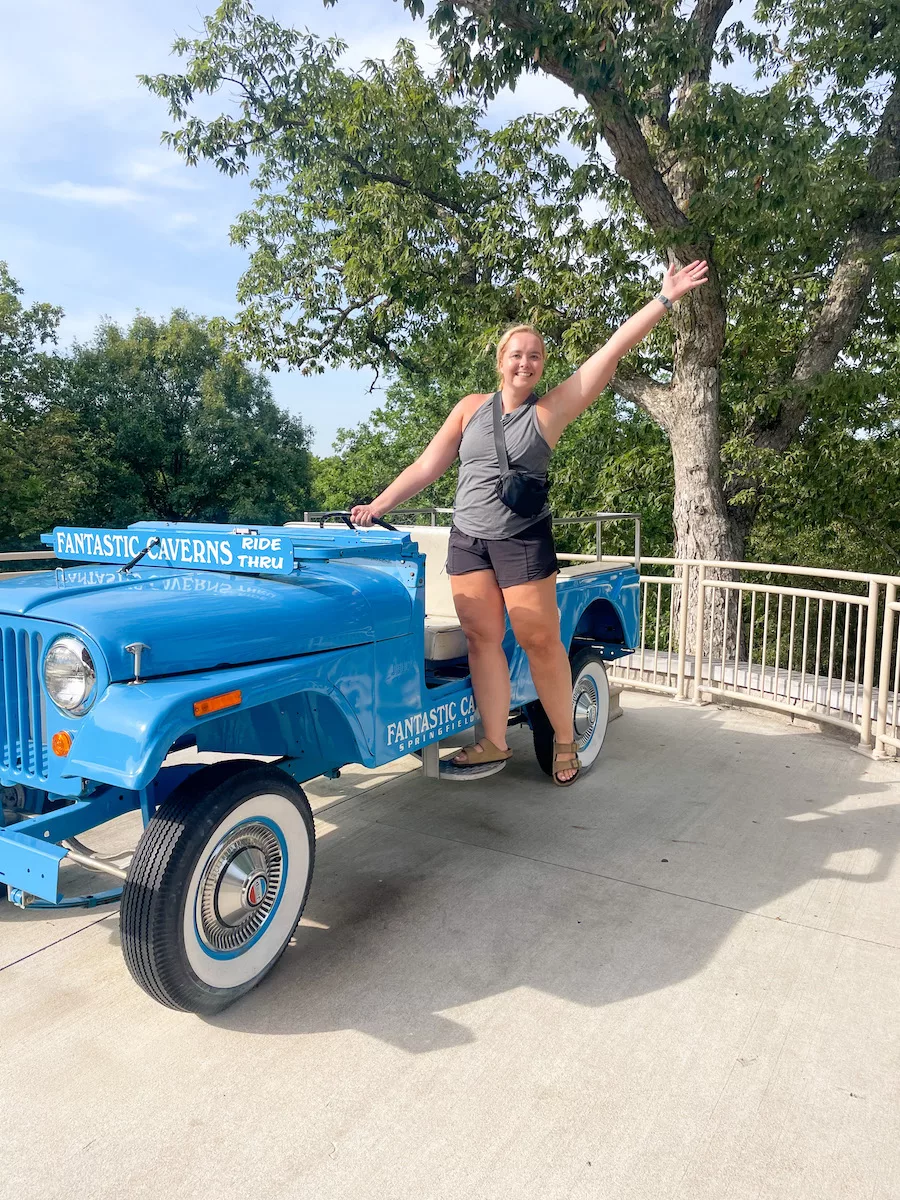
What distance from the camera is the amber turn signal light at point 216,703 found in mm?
2484

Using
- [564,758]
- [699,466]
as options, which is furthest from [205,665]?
[699,466]

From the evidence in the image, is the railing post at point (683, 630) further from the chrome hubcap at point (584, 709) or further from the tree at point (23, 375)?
the tree at point (23, 375)

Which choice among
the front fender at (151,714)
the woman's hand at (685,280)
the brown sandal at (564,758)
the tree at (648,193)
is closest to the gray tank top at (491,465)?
the woman's hand at (685,280)

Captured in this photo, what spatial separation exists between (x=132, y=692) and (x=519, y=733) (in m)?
4.15

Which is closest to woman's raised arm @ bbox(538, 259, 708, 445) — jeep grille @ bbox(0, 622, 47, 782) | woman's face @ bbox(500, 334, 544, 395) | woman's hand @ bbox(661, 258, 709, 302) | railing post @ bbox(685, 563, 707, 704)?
woman's hand @ bbox(661, 258, 709, 302)

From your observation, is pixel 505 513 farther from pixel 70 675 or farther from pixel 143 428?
pixel 143 428

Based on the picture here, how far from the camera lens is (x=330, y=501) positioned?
30453 mm

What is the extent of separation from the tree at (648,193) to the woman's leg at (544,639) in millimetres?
6729

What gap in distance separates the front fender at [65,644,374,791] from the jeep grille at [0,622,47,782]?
0.76 ft

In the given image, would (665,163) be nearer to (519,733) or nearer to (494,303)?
(494,303)

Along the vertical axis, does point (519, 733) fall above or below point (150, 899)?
below

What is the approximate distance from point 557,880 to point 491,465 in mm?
1878

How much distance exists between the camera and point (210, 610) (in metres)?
2.82

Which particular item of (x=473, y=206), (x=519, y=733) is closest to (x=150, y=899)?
(x=519, y=733)
